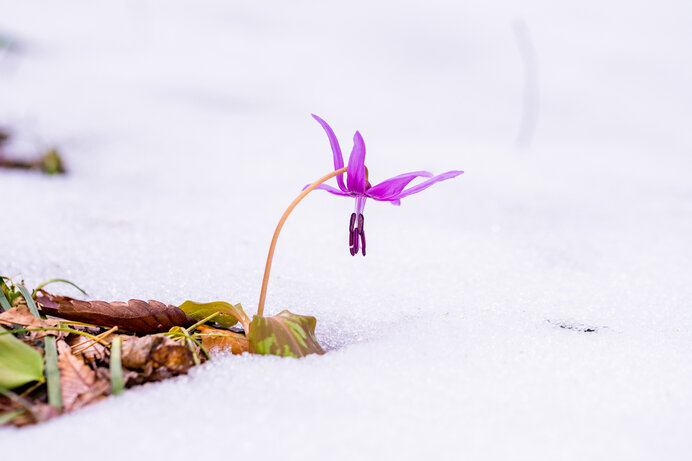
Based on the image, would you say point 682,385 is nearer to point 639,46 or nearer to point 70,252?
point 70,252

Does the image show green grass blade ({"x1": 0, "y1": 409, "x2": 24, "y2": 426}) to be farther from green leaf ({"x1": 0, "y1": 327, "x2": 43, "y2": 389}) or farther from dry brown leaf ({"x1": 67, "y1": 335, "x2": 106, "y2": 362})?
dry brown leaf ({"x1": 67, "y1": 335, "x2": 106, "y2": 362})

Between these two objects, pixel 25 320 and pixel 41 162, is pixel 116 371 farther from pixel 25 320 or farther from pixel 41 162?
pixel 41 162

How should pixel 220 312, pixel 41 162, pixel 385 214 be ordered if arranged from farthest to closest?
pixel 41 162 < pixel 385 214 < pixel 220 312

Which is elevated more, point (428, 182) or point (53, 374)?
point (428, 182)

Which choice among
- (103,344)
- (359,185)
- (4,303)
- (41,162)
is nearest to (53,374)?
(103,344)

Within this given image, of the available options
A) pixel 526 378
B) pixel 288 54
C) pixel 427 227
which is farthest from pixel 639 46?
pixel 526 378

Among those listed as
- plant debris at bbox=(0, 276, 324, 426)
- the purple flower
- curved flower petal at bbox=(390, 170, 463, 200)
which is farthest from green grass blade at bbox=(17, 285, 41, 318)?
curved flower petal at bbox=(390, 170, 463, 200)

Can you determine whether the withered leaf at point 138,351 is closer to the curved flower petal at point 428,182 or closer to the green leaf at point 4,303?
the green leaf at point 4,303
